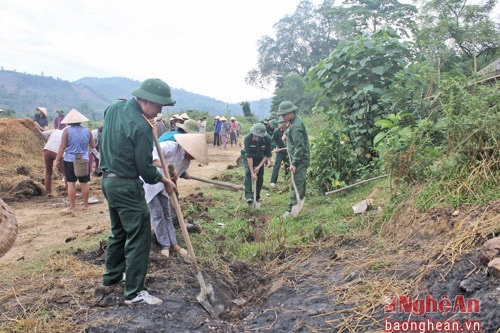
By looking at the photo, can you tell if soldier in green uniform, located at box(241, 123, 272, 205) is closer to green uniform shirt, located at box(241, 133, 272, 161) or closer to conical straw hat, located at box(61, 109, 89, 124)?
green uniform shirt, located at box(241, 133, 272, 161)

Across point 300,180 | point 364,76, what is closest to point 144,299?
point 300,180

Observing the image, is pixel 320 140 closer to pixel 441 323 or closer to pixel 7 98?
pixel 441 323

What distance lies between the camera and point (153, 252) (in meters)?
4.47

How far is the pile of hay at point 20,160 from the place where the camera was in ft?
26.3

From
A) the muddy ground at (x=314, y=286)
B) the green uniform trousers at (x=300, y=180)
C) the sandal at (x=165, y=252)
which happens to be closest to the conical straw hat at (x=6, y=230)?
the muddy ground at (x=314, y=286)

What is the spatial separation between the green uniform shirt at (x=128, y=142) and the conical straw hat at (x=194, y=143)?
1164 mm

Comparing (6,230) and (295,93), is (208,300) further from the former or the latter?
(295,93)

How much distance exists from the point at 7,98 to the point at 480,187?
7739 centimetres

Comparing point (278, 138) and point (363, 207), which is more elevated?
point (278, 138)

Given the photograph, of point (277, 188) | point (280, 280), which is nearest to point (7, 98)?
point (277, 188)

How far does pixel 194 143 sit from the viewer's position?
14.8 ft

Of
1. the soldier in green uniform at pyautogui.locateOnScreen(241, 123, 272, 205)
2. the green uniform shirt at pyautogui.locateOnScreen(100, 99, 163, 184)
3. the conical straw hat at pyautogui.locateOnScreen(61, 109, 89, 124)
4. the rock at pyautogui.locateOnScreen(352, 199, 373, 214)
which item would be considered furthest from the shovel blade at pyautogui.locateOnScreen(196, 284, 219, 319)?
the conical straw hat at pyautogui.locateOnScreen(61, 109, 89, 124)

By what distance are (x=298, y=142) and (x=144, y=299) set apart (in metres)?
3.77

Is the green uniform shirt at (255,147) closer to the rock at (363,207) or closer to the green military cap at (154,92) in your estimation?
the rock at (363,207)
